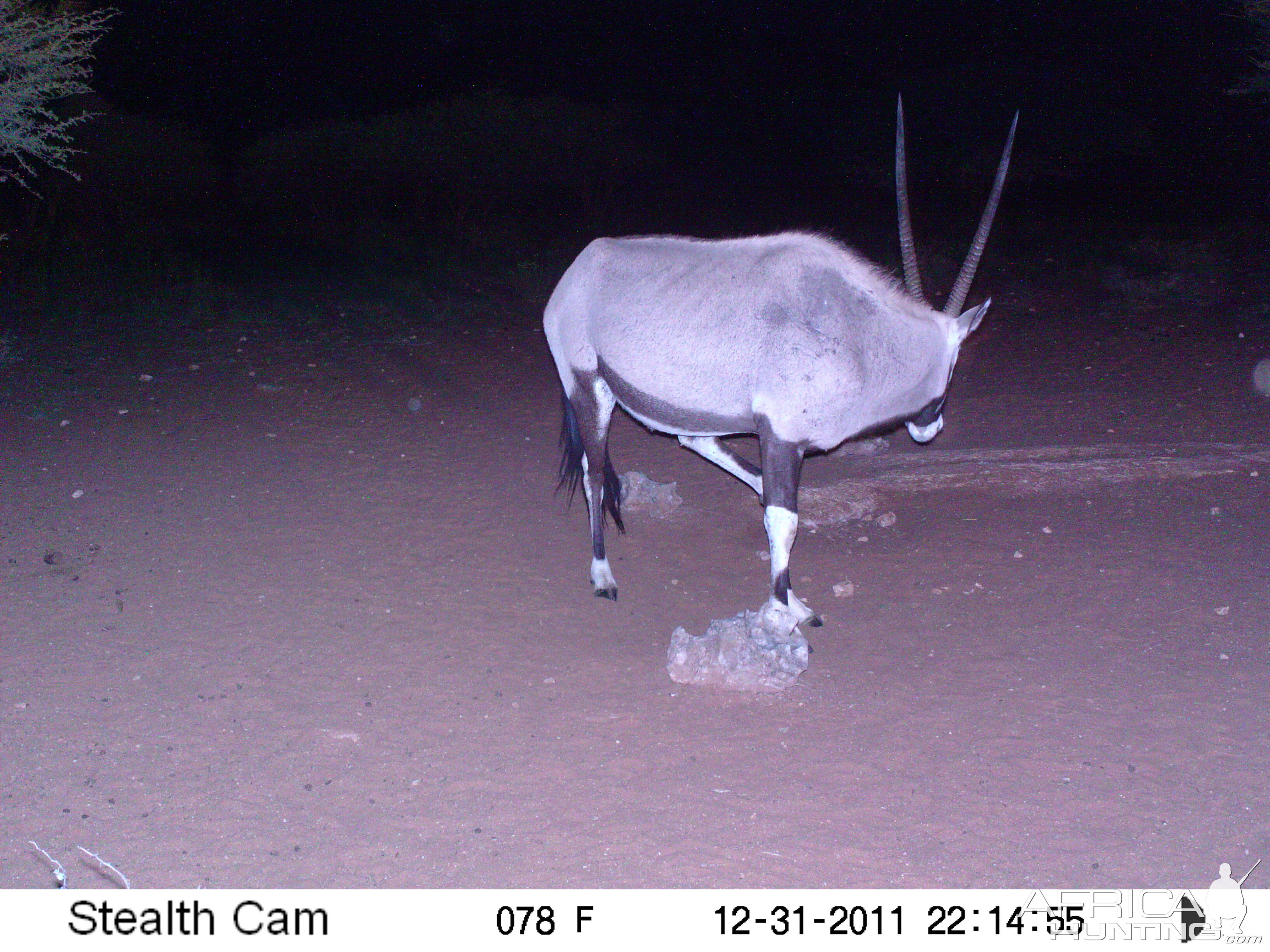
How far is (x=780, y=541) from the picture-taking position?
512 centimetres

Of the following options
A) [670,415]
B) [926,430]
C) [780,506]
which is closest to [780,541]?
[780,506]

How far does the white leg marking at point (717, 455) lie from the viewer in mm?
6285

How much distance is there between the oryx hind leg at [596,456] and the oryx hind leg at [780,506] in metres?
1.02

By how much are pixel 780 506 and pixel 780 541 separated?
7.0 inches

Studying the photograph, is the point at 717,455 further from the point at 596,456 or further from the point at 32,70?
the point at 32,70

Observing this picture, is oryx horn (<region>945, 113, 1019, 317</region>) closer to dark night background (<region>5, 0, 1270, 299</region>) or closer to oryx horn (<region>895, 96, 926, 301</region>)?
oryx horn (<region>895, 96, 926, 301</region>)

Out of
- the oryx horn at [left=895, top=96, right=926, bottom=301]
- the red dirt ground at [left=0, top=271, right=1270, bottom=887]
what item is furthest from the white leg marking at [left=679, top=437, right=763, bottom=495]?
the oryx horn at [left=895, top=96, right=926, bottom=301]

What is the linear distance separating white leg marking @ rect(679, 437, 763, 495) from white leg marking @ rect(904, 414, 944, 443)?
3.30 ft

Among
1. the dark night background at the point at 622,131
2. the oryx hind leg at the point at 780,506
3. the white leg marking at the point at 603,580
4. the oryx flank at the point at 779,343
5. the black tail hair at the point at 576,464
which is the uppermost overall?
the oryx flank at the point at 779,343

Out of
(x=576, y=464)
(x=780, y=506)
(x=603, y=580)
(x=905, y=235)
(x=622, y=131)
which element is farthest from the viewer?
(x=622, y=131)

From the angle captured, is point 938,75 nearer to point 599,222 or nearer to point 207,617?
point 599,222

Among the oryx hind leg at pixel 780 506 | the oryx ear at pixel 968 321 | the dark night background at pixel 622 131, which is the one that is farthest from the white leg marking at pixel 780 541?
the dark night background at pixel 622 131

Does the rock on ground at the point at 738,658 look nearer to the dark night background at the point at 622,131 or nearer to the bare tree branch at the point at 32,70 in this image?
the bare tree branch at the point at 32,70

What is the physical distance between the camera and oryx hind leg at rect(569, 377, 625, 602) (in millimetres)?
5809
